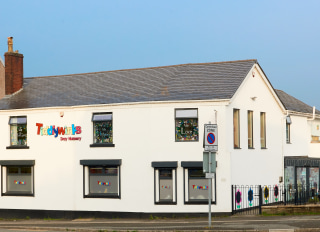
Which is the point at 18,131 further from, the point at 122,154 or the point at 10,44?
the point at 122,154

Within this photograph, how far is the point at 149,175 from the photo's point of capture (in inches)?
1110

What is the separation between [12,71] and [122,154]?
31.2ft

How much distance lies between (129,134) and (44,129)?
5030mm

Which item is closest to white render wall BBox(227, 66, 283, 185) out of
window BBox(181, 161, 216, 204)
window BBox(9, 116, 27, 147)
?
window BBox(181, 161, 216, 204)

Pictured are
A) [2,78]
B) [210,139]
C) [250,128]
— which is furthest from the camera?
[2,78]

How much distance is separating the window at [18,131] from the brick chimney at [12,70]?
113 inches

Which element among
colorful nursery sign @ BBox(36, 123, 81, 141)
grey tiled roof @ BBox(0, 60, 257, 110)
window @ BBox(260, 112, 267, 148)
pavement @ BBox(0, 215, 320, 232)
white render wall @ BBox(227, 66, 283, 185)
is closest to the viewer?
pavement @ BBox(0, 215, 320, 232)

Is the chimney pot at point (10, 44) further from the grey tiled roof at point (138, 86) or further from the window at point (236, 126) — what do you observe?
the window at point (236, 126)

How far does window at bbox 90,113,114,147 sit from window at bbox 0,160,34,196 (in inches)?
158

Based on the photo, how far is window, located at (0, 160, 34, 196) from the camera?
3130 centimetres

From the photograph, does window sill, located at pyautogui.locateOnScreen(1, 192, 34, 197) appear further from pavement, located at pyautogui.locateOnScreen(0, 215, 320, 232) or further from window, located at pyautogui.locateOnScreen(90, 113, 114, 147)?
window, located at pyautogui.locateOnScreen(90, 113, 114, 147)

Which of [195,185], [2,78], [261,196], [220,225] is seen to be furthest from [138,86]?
[220,225]

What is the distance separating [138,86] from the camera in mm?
30656

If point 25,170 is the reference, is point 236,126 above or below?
above
